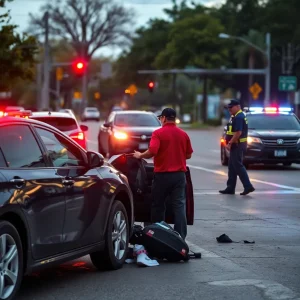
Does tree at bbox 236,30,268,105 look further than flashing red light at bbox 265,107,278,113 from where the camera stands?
Yes

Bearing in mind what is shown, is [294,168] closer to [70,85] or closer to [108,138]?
[108,138]

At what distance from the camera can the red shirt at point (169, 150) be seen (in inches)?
437

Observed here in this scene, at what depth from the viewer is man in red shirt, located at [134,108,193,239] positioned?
11.1 meters

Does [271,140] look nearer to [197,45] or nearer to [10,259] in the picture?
[10,259]

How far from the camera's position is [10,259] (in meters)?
7.80

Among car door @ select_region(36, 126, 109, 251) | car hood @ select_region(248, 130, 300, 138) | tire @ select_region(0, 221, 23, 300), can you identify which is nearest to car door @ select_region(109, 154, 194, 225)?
car door @ select_region(36, 126, 109, 251)

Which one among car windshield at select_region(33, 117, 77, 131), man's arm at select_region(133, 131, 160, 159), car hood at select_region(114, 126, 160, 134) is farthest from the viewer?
car hood at select_region(114, 126, 160, 134)

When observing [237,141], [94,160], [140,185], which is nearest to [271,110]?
[237,141]

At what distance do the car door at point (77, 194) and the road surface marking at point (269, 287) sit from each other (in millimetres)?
1231

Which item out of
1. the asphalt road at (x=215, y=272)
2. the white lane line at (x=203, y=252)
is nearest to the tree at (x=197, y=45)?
the asphalt road at (x=215, y=272)

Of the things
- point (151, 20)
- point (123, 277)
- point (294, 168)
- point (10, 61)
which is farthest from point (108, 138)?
point (151, 20)

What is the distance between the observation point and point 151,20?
358 ft

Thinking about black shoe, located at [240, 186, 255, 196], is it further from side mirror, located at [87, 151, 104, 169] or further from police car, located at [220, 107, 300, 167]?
side mirror, located at [87, 151, 104, 169]

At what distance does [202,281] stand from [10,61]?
2432cm
